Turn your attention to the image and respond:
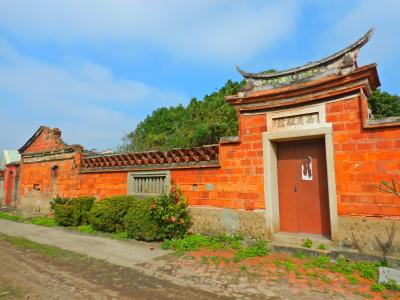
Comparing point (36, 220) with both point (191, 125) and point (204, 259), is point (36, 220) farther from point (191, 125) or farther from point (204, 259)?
point (191, 125)

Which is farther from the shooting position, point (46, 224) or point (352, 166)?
point (46, 224)

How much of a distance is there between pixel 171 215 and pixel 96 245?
199 cm

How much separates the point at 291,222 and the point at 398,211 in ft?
6.76

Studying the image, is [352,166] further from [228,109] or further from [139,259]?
[228,109]

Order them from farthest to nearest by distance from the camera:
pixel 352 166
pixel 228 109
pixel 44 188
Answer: pixel 228 109, pixel 44 188, pixel 352 166

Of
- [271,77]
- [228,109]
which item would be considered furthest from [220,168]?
[228,109]

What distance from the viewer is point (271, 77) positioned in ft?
20.6

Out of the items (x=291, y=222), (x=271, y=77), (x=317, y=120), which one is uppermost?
(x=271, y=77)

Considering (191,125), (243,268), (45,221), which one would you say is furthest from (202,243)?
(191,125)

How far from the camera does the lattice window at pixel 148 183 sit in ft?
25.7

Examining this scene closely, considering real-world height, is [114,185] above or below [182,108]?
below

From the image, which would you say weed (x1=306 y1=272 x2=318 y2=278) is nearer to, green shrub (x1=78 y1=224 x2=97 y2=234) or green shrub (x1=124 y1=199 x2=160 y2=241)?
green shrub (x1=124 y1=199 x2=160 y2=241)

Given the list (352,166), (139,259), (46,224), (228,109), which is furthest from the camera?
(228,109)

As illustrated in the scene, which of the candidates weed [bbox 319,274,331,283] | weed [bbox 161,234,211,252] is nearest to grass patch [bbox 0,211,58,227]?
weed [bbox 161,234,211,252]
